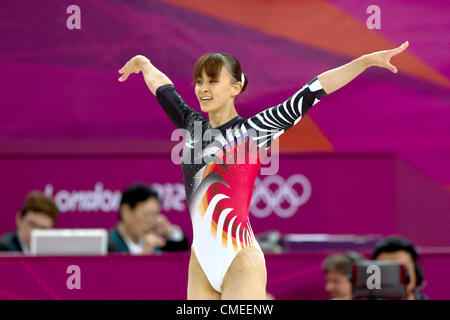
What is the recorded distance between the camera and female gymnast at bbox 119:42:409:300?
3830 mm

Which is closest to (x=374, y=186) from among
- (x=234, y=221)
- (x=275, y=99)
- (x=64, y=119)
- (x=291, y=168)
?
(x=291, y=168)

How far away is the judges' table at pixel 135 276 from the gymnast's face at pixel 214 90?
240 centimetres

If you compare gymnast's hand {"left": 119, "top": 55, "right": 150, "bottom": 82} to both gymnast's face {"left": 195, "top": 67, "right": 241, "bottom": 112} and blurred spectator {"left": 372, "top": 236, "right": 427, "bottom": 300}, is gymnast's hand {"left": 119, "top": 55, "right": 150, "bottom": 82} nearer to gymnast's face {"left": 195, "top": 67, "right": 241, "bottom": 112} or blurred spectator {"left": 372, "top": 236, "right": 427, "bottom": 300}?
gymnast's face {"left": 195, "top": 67, "right": 241, "bottom": 112}

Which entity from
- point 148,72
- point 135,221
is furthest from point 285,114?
point 135,221

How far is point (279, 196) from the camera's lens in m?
9.40

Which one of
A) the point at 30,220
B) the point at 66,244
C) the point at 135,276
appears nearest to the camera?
the point at 135,276

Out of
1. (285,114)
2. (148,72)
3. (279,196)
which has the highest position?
(279,196)

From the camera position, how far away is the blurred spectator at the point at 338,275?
19.8 feet

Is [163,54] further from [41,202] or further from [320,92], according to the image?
[41,202]

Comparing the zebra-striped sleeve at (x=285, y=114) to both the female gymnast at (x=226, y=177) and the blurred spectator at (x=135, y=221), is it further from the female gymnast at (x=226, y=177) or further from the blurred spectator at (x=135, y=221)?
the blurred spectator at (x=135, y=221)

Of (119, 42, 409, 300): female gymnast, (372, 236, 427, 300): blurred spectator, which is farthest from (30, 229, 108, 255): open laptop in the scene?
(119, 42, 409, 300): female gymnast

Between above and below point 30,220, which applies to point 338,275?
below

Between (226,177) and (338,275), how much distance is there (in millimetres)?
2438

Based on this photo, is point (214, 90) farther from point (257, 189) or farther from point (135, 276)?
point (257, 189)
